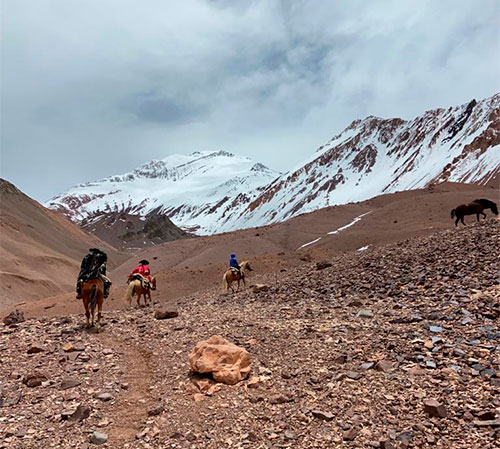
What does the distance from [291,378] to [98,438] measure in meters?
3.13

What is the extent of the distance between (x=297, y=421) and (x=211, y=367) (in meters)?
1.97

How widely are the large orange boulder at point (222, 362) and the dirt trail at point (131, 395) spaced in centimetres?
97

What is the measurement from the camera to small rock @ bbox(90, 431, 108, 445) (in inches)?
239

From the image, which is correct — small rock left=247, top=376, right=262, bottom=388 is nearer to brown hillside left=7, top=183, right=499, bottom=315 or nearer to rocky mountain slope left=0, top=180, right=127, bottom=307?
brown hillside left=7, top=183, right=499, bottom=315

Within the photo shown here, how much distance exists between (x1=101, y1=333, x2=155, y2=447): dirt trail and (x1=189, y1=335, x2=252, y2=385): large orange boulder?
975mm

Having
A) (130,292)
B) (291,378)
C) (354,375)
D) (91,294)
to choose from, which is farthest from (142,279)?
(354,375)

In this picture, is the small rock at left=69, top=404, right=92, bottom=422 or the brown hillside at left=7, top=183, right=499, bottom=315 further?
the brown hillside at left=7, top=183, right=499, bottom=315

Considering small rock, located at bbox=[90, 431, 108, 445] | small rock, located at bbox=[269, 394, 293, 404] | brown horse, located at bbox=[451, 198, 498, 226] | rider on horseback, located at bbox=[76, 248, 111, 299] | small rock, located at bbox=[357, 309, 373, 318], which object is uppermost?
brown horse, located at bbox=[451, 198, 498, 226]

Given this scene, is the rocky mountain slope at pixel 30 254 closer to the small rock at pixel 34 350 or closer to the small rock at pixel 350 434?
the small rock at pixel 34 350

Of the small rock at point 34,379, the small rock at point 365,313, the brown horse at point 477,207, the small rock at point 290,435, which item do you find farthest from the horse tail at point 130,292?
the brown horse at point 477,207

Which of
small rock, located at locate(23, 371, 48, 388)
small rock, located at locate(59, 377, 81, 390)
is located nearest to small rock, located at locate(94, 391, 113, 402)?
small rock, located at locate(59, 377, 81, 390)

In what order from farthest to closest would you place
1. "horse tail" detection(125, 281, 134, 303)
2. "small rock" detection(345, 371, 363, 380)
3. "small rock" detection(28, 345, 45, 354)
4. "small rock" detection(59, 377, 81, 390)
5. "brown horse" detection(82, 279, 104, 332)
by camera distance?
1. "horse tail" detection(125, 281, 134, 303)
2. "brown horse" detection(82, 279, 104, 332)
3. "small rock" detection(28, 345, 45, 354)
4. "small rock" detection(59, 377, 81, 390)
5. "small rock" detection(345, 371, 363, 380)

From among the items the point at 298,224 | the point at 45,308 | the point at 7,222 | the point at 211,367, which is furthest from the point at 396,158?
the point at 211,367

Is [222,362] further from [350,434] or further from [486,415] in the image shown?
[486,415]
